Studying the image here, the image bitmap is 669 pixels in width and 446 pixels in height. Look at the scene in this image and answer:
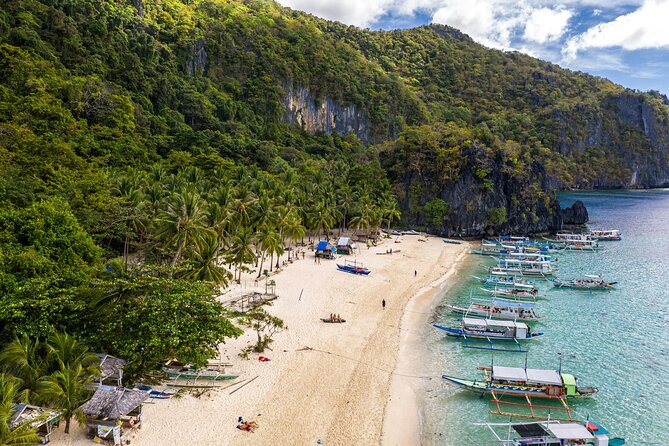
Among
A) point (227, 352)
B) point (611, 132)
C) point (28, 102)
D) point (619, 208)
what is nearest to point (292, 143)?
point (28, 102)

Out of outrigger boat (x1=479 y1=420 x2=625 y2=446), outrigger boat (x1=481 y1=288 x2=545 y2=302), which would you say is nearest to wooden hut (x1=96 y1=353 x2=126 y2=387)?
outrigger boat (x1=479 y1=420 x2=625 y2=446)

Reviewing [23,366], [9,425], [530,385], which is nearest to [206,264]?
[23,366]

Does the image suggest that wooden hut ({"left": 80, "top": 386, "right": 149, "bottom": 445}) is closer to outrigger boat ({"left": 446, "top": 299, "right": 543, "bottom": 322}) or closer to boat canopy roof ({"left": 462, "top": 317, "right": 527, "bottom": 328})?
boat canopy roof ({"left": 462, "top": 317, "right": 527, "bottom": 328})

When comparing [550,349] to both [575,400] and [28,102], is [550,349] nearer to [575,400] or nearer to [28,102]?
[575,400]

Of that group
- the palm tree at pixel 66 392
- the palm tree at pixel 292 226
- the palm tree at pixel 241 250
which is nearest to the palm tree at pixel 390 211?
the palm tree at pixel 292 226

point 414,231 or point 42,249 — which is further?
point 414,231

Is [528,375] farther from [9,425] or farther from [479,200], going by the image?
[479,200]

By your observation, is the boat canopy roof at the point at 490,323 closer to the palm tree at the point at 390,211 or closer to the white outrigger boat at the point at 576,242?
→ the palm tree at the point at 390,211
